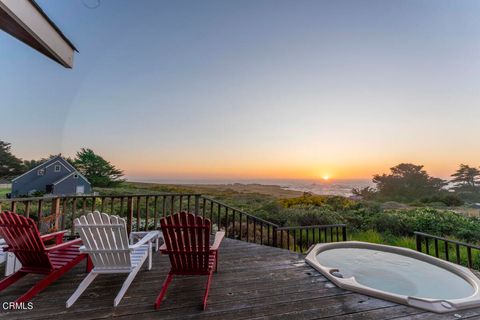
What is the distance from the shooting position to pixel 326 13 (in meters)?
5.11

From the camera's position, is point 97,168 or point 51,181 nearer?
point 51,181

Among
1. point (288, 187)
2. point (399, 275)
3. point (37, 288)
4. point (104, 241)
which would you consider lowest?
point (399, 275)

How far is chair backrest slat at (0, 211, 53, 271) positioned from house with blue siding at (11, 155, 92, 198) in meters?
1.99

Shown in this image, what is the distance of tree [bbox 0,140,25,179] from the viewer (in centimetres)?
602

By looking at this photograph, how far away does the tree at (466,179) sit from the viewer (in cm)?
1164

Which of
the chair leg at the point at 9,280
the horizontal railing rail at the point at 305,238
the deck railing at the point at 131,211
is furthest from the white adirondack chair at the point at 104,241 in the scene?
the horizontal railing rail at the point at 305,238

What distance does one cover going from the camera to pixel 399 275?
3.06 m

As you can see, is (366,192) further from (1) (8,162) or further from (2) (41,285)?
(1) (8,162)

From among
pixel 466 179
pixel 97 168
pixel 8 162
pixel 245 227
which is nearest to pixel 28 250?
pixel 245 227

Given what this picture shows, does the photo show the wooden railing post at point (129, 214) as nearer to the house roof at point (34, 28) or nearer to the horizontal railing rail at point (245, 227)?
the horizontal railing rail at point (245, 227)

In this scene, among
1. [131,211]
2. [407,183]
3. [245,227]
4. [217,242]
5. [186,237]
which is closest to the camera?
[186,237]

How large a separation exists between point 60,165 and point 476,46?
402 inches

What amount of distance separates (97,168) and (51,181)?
3.12 metres

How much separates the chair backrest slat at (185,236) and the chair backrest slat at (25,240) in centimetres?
115
